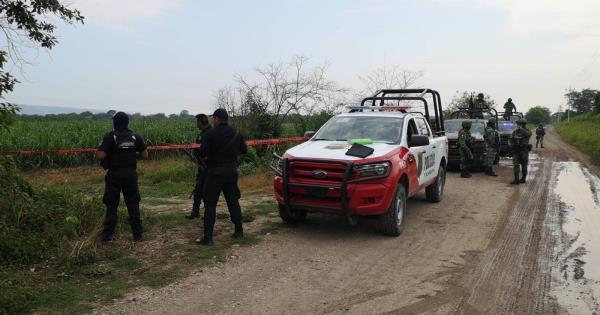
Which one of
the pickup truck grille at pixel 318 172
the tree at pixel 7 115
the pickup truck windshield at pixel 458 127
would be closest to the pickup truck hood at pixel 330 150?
the pickup truck grille at pixel 318 172

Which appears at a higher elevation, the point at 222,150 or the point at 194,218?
the point at 222,150

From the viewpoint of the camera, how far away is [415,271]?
556cm

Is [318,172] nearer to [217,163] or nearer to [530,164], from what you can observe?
[217,163]

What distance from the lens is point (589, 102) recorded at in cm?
8862

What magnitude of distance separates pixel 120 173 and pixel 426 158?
521cm

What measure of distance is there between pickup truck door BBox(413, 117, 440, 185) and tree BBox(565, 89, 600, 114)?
305ft

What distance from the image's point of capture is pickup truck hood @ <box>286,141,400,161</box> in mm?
6770

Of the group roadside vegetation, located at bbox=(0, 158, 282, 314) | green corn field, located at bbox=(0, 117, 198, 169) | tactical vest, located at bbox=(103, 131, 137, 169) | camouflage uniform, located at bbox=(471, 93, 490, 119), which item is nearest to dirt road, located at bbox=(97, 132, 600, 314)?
roadside vegetation, located at bbox=(0, 158, 282, 314)

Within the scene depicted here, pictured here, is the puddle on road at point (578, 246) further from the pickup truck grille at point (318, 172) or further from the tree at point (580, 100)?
A: the tree at point (580, 100)

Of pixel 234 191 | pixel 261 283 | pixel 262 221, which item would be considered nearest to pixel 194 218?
pixel 262 221

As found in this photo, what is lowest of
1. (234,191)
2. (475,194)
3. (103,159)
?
(475,194)

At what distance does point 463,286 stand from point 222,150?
3.40 meters

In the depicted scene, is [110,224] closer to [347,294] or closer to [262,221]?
[262,221]

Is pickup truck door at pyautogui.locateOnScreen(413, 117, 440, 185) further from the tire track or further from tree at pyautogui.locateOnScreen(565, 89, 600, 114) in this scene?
tree at pyautogui.locateOnScreen(565, 89, 600, 114)
